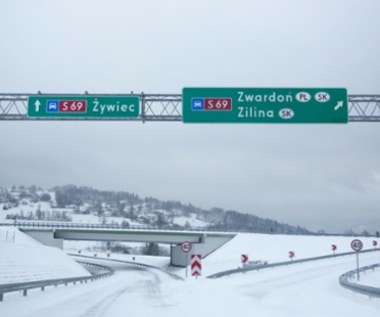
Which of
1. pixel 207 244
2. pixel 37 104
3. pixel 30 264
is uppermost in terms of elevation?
pixel 37 104

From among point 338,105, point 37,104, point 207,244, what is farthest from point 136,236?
point 338,105

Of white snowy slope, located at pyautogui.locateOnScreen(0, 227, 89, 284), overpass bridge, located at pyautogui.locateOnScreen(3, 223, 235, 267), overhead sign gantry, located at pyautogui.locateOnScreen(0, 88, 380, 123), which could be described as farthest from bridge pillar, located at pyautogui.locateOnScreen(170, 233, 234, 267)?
overhead sign gantry, located at pyautogui.locateOnScreen(0, 88, 380, 123)

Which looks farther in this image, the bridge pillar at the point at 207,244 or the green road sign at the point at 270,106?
the bridge pillar at the point at 207,244

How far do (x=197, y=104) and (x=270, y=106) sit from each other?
3.31 m

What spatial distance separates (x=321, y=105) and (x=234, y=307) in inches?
400

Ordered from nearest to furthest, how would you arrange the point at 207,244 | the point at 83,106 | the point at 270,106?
the point at 270,106 < the point at 83,106 < the point at 207,244

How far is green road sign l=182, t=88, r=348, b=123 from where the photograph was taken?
23.4 m

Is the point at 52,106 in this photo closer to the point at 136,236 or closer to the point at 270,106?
the point at 270,106

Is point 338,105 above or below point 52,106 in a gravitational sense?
below

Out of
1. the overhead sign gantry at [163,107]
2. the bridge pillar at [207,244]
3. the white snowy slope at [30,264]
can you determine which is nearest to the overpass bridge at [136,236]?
the bridge pillar at [207,244]

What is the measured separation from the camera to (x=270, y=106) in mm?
23375

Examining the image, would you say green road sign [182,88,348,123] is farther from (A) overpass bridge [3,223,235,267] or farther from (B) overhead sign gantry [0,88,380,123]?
(A) overpass bridge [3,223,235,267]

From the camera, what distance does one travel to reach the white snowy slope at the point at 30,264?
38600 millimetres

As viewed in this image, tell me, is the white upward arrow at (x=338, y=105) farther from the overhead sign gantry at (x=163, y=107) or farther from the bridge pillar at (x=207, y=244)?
the bridge pillar at (x=207, y=244)
